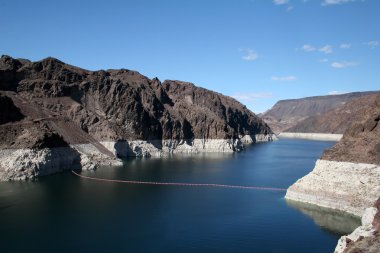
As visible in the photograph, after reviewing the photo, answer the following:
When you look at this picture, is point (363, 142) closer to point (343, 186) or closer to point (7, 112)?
point (343, 186)

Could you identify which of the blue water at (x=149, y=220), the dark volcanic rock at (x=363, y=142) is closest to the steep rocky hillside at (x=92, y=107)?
the blue water at (x=149, y=220)

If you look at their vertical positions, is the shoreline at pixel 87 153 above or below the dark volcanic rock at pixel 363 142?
below

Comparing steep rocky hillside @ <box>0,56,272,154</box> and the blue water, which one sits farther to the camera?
steep rocky hillside @ <box>0,56,272,154</box>

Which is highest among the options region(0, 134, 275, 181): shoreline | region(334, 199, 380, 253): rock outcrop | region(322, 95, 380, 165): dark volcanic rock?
region(322, 95, 380, 165): dark volcanic rock

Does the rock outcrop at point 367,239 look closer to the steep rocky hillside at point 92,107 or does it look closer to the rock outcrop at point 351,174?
the rock outcrop at point 351,174

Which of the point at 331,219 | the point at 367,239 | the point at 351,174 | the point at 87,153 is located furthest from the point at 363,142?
the point at 87,153

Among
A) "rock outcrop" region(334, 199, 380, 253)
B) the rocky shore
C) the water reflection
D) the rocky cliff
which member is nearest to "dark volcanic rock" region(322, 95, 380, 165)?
the rocky shore

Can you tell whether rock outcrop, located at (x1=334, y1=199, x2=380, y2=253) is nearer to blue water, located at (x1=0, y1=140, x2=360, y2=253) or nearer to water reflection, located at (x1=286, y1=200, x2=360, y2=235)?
blue water, located at (x1=0, y1=140, x2=360, y2=253)
